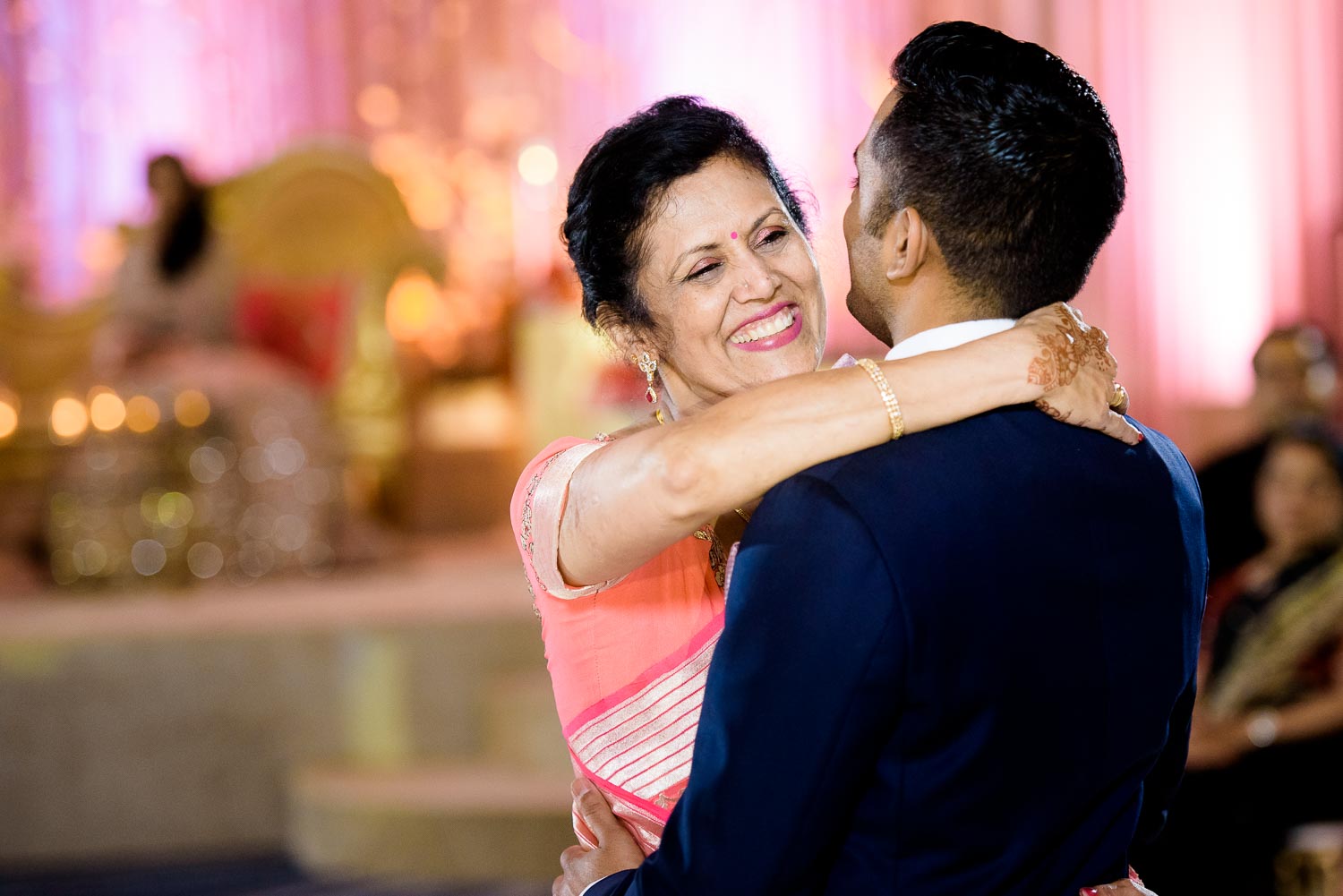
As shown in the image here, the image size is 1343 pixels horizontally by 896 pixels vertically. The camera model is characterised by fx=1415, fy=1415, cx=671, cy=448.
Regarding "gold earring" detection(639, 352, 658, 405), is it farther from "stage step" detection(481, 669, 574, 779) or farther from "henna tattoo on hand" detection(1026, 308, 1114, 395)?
"stage step" detection(481, 669, 574, 779)

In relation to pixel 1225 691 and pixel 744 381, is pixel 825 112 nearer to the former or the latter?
pixel 1225 691

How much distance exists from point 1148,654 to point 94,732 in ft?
11.4

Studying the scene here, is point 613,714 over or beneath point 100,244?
beneath

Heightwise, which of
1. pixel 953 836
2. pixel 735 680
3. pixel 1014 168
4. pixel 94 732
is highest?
pixel 1014 168

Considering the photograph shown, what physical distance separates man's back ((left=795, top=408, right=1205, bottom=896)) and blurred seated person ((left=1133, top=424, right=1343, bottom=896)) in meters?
2.02

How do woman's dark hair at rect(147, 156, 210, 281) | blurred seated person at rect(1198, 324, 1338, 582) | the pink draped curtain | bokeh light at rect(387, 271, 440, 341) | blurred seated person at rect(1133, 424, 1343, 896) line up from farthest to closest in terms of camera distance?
bokeh light at rect(387, 271, 440, 341)
the pink draped curtain
woman's dark hair at rect(147, 156, 210, 281)
blurred seated person at rect(1198, 324, 1338, 582)
blurred seated person at rect(1133, 424, 1343, 896)

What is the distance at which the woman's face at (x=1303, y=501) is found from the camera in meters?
3.10

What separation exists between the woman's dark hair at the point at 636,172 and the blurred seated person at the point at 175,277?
413 centimetres

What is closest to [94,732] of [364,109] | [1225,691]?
[1225,691]

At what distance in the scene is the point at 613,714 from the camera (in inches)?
52.1

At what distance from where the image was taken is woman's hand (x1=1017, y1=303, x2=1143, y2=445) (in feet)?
3.43

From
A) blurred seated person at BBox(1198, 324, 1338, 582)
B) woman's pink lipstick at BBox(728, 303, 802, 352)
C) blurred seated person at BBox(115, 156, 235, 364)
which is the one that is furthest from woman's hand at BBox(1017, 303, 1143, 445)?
blurred seated person at BBox(115, 156, 235, 364)

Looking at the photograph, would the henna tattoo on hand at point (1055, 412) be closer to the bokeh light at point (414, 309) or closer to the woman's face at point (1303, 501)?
the woman's face at point (1303, 501)

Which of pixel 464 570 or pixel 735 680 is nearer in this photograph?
pixel 735 680
